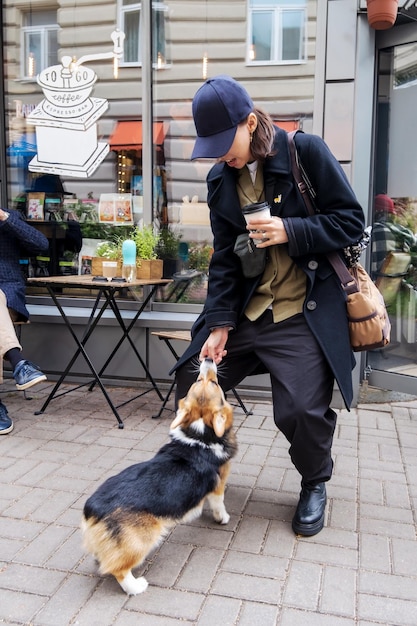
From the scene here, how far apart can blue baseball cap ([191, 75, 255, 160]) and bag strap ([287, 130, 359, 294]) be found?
331 millimetres

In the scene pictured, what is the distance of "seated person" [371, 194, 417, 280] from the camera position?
5.39 m

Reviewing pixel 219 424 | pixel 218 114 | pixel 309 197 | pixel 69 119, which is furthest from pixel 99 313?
pixel 218 114

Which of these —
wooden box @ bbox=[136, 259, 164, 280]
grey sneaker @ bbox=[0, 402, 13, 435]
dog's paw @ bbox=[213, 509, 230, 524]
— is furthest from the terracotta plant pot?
grey sneaker @ bbox=[0, 402, 13, 435]

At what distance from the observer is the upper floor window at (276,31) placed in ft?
17.2

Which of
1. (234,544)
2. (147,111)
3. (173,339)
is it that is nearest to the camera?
(234,544)

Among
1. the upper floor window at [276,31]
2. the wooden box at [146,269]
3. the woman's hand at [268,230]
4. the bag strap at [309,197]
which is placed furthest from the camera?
the wooden box at [146,269]

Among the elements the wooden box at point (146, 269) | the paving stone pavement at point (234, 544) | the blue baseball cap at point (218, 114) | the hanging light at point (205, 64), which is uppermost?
the hanging light at point (205, 64)

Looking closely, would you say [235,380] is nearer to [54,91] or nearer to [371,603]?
[371,603]

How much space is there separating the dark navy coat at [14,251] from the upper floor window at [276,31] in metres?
2.49

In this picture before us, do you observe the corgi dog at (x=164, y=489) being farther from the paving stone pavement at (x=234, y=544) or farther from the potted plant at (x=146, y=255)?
the potted plant at (x=146, y=255)

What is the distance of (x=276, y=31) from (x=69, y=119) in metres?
2.13

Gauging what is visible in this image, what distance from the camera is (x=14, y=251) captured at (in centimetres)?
512

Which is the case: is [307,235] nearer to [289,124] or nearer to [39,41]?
[289,124]

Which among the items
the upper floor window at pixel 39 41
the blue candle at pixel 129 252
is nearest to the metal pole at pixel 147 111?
the blue candle at pixel 129 252
